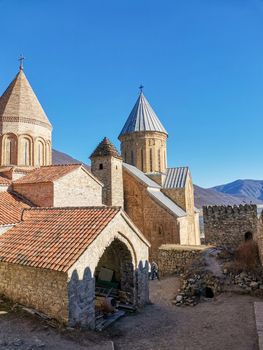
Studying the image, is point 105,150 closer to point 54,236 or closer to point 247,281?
point 54,236

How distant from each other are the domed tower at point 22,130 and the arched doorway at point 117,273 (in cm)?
758

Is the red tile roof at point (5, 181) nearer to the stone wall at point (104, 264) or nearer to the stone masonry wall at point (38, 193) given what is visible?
the stone masonry wall at point (38, 193)

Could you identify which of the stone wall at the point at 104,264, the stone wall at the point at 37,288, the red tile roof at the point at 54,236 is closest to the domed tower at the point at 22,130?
the red tile roof at the point at 54,236

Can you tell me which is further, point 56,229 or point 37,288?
point 56,229

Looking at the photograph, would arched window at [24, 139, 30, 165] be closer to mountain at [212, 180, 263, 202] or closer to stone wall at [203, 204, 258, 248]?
stone wall at [203, 204, 258, 248]

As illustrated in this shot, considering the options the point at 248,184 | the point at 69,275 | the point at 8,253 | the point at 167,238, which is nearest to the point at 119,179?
the point at 167,238

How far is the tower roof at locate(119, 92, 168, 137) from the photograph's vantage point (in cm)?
2311

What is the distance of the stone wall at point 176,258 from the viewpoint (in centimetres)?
1405

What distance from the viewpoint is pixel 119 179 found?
54.0 ft

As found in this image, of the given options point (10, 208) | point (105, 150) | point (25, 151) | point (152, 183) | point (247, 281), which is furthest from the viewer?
point (152, 183)

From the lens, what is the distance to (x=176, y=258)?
47.4 feet

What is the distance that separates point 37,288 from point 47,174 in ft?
21.0

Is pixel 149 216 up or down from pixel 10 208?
down

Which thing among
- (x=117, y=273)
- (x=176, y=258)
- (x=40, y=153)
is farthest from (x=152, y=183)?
(x=117, y=273)
